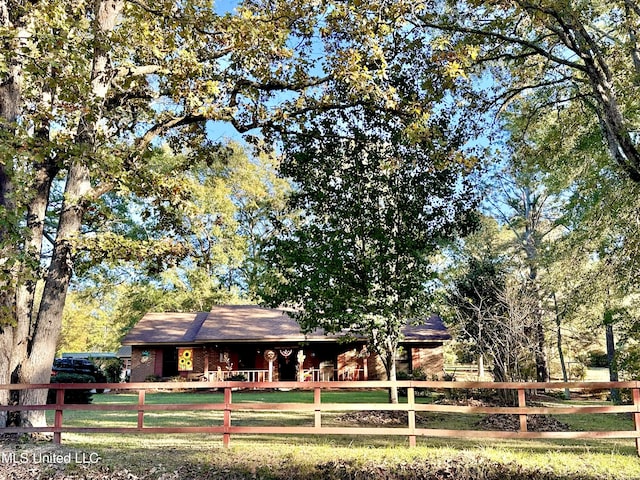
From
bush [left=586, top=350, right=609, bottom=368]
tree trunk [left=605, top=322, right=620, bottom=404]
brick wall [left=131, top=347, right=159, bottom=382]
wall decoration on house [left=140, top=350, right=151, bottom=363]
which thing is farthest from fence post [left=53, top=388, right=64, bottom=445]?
bush [left=586, top=350, right=609, bottom=368]

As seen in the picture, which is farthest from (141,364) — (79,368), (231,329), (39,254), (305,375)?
(39,254)

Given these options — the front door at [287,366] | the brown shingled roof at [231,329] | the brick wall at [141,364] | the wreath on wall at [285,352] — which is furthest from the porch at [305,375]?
the brick wall at [141,364]

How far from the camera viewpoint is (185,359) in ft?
91.5

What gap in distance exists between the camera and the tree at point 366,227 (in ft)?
43.9

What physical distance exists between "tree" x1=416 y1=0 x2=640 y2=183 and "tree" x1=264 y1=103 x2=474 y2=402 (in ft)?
9.33

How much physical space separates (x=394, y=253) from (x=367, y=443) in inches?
223

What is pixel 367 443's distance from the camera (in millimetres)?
9211

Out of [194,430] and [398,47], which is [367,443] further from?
[398,47]

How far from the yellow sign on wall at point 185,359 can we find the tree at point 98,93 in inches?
705

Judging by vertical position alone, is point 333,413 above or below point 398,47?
below

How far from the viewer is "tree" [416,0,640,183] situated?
34.2 feet

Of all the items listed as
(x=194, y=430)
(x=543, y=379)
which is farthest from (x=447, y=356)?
(x=194, y=430)

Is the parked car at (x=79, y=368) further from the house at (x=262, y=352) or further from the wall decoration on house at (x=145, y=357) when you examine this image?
the wall decoration on house at (x=145, y=357)

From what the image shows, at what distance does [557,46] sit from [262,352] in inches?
818
